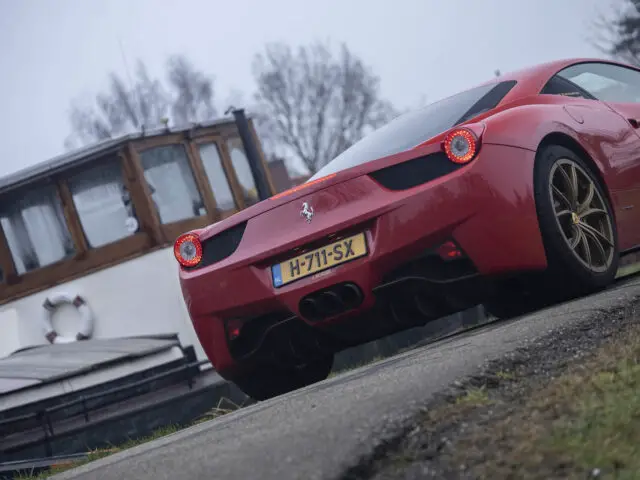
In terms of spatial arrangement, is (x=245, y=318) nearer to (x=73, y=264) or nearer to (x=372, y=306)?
(x=372, y=306)

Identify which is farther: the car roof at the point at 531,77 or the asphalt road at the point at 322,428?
the car roof at the point at 531,77

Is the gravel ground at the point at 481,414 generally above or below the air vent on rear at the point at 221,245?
below

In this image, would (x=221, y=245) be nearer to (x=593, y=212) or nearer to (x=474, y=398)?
(x=593, y=212)

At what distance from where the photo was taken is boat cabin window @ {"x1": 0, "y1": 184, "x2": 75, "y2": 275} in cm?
1353

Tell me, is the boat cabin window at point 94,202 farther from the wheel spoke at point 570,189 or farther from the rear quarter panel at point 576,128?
the wheel spoke at point 570,189

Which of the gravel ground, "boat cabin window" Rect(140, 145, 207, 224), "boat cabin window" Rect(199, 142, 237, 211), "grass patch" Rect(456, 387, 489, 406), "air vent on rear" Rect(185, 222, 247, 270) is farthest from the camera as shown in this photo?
"boat cabin window" Rect(199, 142, 237, 211)

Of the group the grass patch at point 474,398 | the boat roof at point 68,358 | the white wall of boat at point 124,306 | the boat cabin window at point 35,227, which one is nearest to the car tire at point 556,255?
the grass patch at point 474,398

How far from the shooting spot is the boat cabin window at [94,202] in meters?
13.5

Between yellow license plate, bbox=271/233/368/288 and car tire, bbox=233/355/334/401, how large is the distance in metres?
0.73

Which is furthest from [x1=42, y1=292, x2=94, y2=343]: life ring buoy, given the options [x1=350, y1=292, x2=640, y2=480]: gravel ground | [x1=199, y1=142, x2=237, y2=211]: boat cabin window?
[x1=350, y1=292, x2=640, y2=480]: gravel ground

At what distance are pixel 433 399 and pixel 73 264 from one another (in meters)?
10.9

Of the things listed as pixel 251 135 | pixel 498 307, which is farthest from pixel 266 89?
pixel 498 307

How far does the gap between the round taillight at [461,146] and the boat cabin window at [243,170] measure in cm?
984

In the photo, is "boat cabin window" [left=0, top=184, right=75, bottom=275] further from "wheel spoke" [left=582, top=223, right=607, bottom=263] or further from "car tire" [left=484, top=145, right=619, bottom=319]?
"wheel spoke" [left=582, top=223, right=607, bottom=263]
